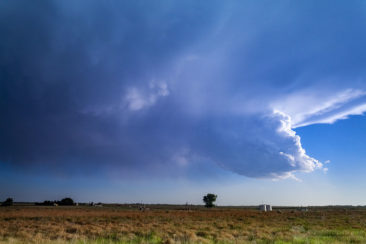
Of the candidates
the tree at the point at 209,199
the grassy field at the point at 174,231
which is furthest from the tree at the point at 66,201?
the grassy field at the point at 174,231

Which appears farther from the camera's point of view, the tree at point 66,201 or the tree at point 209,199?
the tree at point 66,201

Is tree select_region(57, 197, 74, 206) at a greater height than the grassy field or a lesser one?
lesser

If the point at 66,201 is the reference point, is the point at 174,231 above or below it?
above

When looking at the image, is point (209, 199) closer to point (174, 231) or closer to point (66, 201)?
point (66, 201)

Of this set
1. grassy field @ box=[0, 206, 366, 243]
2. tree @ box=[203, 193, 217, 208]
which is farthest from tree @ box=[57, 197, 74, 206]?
grassy field @ box=[0, 206, 366, 243]

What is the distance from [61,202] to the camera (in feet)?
503

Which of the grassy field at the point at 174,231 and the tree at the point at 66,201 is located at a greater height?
the grassy field at the point at 174,231

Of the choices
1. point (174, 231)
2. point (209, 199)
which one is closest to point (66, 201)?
point (209, 199)

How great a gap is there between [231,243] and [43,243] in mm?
9638

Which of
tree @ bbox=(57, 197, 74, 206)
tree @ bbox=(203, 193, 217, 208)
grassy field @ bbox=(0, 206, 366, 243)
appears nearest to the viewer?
grassy field @ bbox=(0, 206, 366, 243)

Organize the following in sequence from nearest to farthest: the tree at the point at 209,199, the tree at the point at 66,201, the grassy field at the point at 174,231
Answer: the grassy field at the point at 174,231 → the tree at the point at 209,199 → the tree at the point at 66,201

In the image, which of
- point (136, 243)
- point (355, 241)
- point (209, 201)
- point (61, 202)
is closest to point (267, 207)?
point (209, 201)

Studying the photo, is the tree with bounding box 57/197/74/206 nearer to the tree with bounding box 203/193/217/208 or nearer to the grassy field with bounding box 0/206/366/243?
the tree with bounding box 203/193/217/208

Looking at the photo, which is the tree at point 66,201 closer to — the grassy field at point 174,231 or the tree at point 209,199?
the tree at point 209,199
